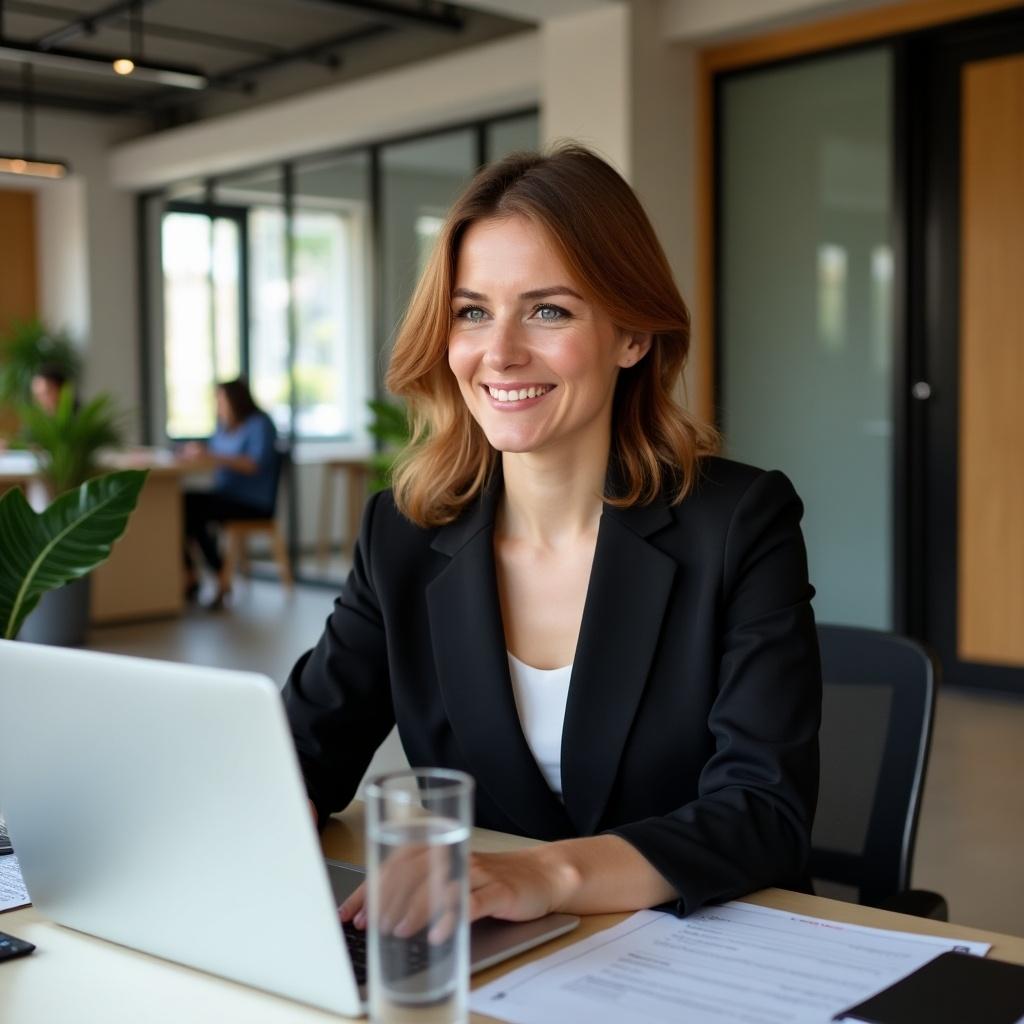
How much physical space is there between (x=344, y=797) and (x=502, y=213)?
718mm

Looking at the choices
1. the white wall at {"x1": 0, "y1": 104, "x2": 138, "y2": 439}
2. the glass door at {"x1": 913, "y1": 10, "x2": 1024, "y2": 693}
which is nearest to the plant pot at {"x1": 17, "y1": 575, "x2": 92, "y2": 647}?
the white wall at {"x1": 0, "y1": 104, "x2": 138, "y2": 439}

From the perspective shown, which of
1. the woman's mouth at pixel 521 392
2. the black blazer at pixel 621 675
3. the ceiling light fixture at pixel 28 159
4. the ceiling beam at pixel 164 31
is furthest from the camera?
the ceiling light fixture at pixel 28 159

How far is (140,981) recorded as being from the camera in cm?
96

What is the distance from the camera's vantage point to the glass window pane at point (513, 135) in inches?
269

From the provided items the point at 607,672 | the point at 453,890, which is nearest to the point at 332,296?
the point at 607,672

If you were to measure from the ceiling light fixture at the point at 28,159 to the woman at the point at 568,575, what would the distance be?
727 cm

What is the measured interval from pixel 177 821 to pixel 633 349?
961mm

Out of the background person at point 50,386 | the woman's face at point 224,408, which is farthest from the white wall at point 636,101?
the background person at point 50,386

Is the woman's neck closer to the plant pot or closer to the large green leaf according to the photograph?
the large green leaf

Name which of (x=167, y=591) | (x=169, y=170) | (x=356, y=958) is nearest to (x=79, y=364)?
(x=169, y=170)

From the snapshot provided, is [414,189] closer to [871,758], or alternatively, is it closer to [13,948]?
[871,758]

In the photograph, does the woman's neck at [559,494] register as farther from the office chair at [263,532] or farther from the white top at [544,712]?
the office chair at [263,532]

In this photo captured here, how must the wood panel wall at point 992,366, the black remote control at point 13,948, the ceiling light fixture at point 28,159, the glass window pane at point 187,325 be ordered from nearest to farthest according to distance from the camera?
the black remote control at point 13,948
the wood panel wall at point 992,366
the ceiling light fixture at point 28,159
the glass window pane at point 187,325

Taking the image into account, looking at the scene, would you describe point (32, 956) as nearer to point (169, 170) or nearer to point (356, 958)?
point (356, 958)
